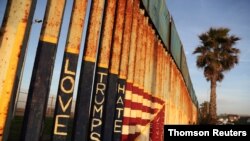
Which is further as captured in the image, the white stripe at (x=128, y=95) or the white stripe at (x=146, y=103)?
the white stripe at (x=146, y=103)

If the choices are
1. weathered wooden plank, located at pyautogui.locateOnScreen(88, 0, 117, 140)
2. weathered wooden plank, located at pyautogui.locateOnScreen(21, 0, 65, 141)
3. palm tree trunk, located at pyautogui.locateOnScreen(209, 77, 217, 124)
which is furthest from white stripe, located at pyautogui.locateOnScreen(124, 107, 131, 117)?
palm tree trunk, located at pyautogui.locateOnScreen(209, 77, 217, 124)

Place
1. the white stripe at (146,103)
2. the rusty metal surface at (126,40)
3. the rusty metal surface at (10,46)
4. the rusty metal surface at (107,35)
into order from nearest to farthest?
the rusty metal surface at (10,46)
the rusty metal surface at (107,35)
the rusty metal surface at (126,40)
the white stripe at (146,103)

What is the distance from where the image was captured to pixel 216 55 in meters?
27.5

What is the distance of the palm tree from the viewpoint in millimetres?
26906

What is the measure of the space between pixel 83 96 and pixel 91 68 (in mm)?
472

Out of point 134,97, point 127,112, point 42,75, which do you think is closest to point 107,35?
point 42,75

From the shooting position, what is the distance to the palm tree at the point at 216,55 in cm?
2691

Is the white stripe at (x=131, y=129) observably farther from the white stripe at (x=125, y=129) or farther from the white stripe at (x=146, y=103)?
the white stripe at (x=146, y=103)

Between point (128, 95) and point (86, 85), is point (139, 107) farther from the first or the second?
point (86, 85)

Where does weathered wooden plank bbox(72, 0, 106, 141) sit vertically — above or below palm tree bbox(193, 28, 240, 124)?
below

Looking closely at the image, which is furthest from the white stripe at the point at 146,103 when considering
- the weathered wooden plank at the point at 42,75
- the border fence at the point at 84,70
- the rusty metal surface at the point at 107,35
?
the weathered wooden plank at the point at 42,75

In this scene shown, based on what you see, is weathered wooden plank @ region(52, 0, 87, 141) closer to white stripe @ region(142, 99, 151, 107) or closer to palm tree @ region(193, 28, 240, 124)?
white stripe @ region(142, 99, 151, 107)

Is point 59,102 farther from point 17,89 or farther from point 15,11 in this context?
point 15,11

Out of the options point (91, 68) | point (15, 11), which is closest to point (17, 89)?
point (15, 11)
